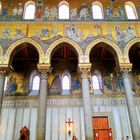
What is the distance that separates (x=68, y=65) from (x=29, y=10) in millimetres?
5333

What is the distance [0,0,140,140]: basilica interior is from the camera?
14227 mm

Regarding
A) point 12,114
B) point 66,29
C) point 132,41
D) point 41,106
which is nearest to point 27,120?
point 12,114

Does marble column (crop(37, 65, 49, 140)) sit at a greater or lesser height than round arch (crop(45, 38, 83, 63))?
lesser

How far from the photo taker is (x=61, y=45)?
14.8 m

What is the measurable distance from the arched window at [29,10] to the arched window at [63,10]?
2129mm

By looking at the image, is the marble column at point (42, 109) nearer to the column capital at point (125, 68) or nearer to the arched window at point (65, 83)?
the arched window at point (65, 83)

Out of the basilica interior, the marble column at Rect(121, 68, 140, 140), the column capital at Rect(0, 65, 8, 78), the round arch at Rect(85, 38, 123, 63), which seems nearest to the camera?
the marble column at Rect(121, 68, 140, 140)

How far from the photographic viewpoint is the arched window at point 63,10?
16266 millimetres

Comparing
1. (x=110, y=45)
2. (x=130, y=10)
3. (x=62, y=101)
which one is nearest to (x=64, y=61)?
(x=62, y=101)

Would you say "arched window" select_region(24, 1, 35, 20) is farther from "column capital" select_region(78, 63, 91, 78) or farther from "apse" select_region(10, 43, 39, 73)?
"column capital" select_region(78, 63, 91, 78)

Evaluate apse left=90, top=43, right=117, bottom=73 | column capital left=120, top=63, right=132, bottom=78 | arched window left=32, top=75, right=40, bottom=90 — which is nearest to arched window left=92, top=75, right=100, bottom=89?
apse left=90, top=43, right=117, bottom=73

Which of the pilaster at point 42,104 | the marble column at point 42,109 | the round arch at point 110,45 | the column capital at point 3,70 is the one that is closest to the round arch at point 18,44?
the column capital at point 3,70

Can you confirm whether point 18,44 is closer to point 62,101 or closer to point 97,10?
point 62,101

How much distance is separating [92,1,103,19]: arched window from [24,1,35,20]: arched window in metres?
4.72
